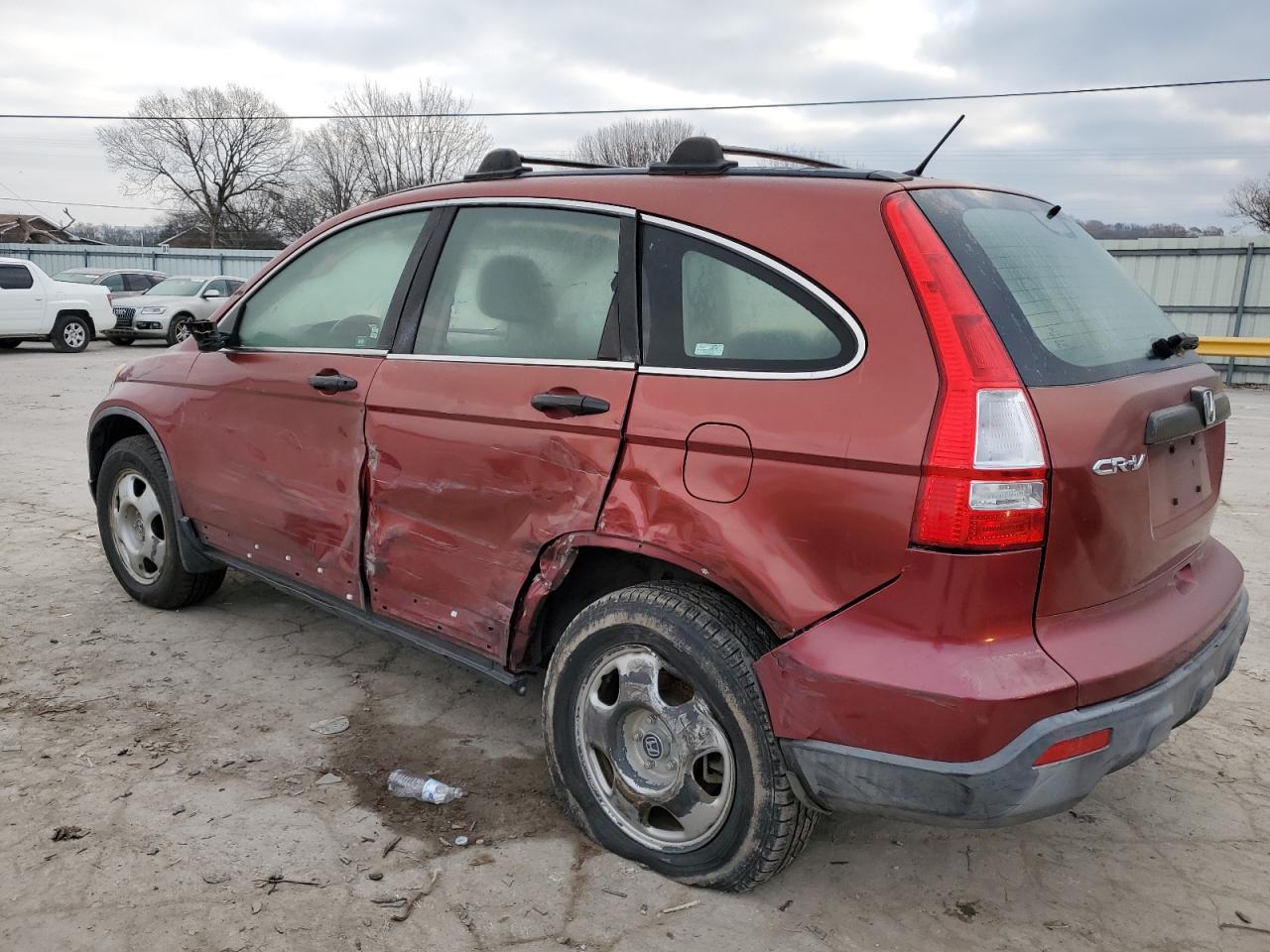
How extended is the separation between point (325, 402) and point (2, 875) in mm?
1624

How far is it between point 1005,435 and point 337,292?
2.46 m

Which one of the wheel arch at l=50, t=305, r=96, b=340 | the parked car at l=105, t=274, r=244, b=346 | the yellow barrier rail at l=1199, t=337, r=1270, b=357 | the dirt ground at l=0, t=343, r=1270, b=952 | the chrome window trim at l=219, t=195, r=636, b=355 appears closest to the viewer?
the dirt ground at l=0, t=343, r=1270, b=952

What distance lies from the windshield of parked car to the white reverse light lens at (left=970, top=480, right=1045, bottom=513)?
2141cm

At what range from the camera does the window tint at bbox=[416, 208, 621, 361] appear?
271 centimetres

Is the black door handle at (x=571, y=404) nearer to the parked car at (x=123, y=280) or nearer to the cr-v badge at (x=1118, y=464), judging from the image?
the cr-v badge at (x=1118, y=464)

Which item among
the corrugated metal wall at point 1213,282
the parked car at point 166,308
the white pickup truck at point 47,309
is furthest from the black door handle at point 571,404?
the parked car at point 166,308

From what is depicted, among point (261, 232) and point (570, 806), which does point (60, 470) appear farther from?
point (261, 232)

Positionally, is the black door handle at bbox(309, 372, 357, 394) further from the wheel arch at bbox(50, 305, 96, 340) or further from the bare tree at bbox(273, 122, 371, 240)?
the bare tree at bbox(273, 122, 371, 240)

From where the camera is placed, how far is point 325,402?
10.8ft

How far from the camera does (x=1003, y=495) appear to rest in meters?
2.00

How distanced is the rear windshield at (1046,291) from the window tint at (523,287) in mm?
891

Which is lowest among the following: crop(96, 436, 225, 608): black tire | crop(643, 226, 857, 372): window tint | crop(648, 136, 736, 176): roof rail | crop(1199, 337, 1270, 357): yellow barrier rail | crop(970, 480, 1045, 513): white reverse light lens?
crop(1199, 337, 1270, 357): yellow barrier rail

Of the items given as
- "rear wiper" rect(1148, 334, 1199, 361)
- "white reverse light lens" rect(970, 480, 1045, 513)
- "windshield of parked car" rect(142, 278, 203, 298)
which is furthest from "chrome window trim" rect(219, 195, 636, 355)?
"windshield of parked car" rect(142, 278, 203, 298)

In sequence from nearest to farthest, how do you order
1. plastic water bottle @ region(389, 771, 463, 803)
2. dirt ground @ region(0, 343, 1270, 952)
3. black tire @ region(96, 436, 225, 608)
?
dirt ground @ region(0, 343, 1270, 952) → plastic water bottle @ region(389, 771, 463, 803) → black tire @ region(96, 436, 225, 608)
